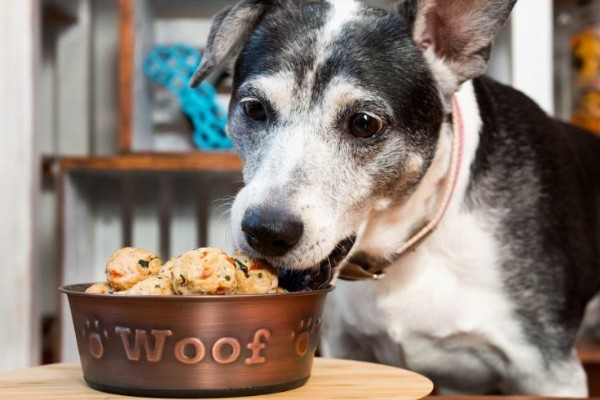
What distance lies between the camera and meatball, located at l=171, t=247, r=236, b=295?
38.9 inches

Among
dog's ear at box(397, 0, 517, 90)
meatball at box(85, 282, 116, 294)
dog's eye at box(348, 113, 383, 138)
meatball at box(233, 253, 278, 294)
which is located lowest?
meatball at box(85, 282, 116, 294)

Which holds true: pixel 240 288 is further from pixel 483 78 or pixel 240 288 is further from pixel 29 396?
pixel 483 78

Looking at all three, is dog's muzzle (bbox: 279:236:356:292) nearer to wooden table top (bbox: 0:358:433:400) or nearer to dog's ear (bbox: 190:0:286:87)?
wooden table top (bbox: 0:358:433:400)

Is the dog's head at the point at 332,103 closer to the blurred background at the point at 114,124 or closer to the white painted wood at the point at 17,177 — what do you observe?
the blurred background at the point at 114,124

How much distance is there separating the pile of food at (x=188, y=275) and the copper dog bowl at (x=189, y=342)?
0.04 m

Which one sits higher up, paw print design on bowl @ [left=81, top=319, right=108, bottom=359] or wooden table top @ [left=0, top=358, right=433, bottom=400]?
paw print design on bowl @ [left=81, top=319, right=108, bottom=359]

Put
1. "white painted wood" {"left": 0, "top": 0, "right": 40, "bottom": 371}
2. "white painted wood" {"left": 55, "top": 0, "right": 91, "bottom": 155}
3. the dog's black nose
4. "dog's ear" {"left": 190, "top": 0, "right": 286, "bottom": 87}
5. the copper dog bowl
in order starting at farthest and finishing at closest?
"white painted wood" {"left": 55, "top": 0, "right": 91, "bottom": 155} < "white painted wood" {"left": 0, "top": 0, "right": 40, "bottom": 371} < "dog's ear" {"left": 190, "top": 0, "right": 286, "bottom": 87} < the dog's black nose < the copper dog bowl

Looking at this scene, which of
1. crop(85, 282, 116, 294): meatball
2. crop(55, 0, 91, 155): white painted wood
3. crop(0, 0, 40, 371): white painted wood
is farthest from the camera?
crop(55, 0, 91, 155): white painted wood

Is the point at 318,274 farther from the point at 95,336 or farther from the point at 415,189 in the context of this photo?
the point at 95,336

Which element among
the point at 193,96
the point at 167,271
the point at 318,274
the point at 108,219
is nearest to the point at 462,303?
the point at 318,274

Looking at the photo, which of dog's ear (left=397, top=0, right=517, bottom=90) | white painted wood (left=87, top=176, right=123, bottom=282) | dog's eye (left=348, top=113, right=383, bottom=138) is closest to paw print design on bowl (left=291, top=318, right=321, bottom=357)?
dog's eye (left=348, top=113, right=383, bottom=138)

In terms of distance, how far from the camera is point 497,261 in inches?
64.4

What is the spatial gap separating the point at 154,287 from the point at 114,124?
1.97 meters

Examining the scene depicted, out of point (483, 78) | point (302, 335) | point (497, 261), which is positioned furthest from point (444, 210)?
point (302, 335)
